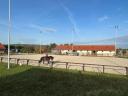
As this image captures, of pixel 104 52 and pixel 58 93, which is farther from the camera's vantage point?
pixel 104 52

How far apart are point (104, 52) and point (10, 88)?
87693mm

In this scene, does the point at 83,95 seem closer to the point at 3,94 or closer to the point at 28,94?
the point at 28,94

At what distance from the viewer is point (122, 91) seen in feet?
42.1

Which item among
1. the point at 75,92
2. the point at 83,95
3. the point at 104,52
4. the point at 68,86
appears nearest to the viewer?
the point at 83,95

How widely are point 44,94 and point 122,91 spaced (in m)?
4.53

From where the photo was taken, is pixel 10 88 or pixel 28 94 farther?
pixel 10 88

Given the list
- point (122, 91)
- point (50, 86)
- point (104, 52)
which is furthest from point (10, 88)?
point (104, 52)

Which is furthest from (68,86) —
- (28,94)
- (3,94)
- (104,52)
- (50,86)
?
(104,52)

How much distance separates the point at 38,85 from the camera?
14711 mm

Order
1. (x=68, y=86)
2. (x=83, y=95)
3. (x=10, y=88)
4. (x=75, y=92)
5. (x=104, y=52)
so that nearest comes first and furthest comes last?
(x=83, y=95)
(x=75, y=92)
(x=10, y=88)
(x=68, y=86)
(x=104, y=52)

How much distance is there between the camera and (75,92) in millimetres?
12570

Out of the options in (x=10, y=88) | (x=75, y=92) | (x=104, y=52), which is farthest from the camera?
(x=104, y=52)

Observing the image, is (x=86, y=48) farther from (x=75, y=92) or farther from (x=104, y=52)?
(x=75, y=92)

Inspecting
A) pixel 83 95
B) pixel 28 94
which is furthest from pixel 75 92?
pixel 28 94
